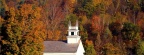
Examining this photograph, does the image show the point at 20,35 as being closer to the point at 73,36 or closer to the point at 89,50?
the point at 73,36

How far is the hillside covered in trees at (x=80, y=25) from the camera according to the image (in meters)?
49.2

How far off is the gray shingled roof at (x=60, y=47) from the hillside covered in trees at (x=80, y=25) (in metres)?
3.04

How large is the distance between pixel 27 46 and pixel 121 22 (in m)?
49.3

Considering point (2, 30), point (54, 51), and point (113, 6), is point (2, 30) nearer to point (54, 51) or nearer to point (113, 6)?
point (54, 51)

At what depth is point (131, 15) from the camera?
10894 centimetres

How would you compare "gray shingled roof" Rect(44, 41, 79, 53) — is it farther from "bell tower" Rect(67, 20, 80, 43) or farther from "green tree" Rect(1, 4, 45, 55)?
"green tree" Rect(1, 4, 45, 55)

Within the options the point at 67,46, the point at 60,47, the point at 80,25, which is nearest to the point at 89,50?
the point at 67,46

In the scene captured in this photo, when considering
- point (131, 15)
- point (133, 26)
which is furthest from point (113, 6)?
point (133, 26)

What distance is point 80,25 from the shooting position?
95812mm

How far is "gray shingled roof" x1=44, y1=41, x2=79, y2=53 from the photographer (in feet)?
206

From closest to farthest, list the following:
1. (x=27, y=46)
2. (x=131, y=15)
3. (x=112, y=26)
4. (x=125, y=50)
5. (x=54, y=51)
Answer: (x=27, y=46)
(x=54, y=51)
(x=125, y=50)
(x=112, y=26)
(x=131, y=15)

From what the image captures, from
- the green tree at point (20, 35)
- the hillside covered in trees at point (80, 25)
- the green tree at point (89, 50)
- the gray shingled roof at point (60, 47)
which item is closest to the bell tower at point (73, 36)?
the gray shingled roof at point (60, 47)

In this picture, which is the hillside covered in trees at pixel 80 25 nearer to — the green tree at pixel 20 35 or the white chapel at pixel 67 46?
the green tree at pixel 20 35

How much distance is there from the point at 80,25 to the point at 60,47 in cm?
3227
